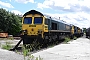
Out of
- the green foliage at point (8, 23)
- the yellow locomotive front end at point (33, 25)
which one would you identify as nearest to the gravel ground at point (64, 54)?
the yellow locomotive front end at point (33, 25)

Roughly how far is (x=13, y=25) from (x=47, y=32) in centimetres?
3204

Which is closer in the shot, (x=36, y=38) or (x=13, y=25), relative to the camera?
(x=36, y=38)

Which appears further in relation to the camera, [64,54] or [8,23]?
[8,23]

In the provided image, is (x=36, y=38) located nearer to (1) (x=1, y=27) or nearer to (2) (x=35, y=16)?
(2) (x=35, y=16)

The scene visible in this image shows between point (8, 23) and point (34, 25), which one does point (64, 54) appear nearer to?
point (34, 25)

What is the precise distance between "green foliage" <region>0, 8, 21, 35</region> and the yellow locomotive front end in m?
31.0

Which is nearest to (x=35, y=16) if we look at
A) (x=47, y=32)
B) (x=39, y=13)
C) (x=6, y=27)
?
(x=39, y=13)

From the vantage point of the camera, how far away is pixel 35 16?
2152 cm

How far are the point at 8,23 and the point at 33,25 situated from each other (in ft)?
106

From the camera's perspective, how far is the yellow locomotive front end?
20.8 metres

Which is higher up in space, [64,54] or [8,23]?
[8,23]

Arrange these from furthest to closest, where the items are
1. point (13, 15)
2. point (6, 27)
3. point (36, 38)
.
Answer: point (13, 15) → point (6, 27) → point (36, 38)

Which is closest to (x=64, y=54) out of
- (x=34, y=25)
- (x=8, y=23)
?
(x=34, y=25)

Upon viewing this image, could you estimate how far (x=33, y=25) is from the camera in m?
21.2
